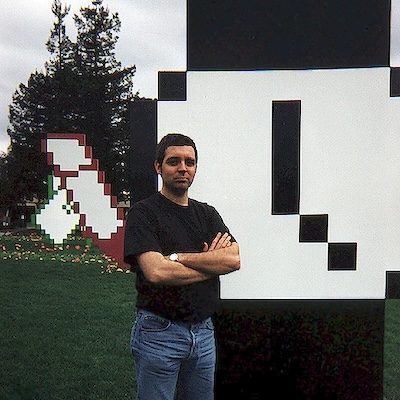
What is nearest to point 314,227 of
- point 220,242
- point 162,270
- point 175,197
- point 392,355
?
point 220,242

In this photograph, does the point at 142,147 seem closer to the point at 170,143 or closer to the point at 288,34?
the point at 170,143

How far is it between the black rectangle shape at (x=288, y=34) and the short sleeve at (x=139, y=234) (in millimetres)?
668

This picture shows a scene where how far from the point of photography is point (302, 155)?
6.34 feet

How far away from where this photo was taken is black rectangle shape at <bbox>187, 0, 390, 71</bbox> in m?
1.88

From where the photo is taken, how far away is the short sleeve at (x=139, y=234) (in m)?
1.54

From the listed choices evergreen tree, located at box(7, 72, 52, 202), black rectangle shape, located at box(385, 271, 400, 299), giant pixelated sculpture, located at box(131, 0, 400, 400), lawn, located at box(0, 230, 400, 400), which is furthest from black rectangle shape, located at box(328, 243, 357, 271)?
evergreen tree, located at box(7, 72, 52, 202)

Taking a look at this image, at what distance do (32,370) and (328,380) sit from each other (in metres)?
1.94

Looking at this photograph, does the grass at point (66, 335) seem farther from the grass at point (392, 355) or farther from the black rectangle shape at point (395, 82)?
the black rectangle shape at point (395, 82)

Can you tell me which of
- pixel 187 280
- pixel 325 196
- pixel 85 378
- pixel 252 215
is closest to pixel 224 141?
pixel 252 215

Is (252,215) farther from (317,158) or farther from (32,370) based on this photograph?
(32,370)

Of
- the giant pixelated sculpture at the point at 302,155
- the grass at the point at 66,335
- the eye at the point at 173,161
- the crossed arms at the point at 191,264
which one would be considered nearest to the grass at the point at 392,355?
the giant pixelated sculpture at the point at 302,155

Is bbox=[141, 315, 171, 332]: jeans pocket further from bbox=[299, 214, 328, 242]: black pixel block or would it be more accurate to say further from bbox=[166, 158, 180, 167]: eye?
bbox=[299, 214, 328, 242]: black pixel block

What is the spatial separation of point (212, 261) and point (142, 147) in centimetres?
59

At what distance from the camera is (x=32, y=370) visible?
10.2ft
